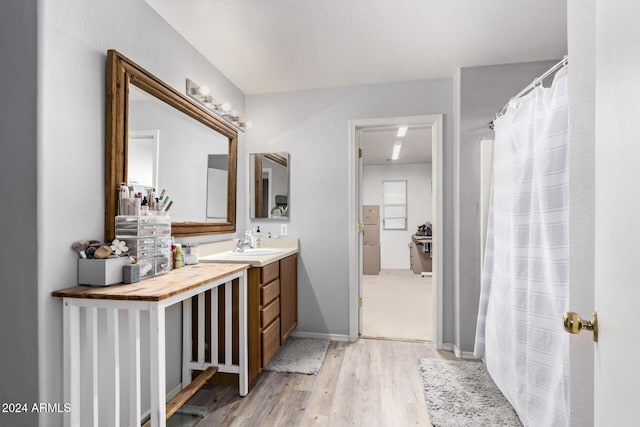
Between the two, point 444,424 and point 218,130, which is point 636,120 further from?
point 218,130

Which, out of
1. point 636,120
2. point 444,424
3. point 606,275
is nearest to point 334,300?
point 444,424

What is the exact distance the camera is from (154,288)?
1464 millimetres

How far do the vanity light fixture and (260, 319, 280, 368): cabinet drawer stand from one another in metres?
1.72

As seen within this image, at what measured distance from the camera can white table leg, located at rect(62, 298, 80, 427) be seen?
1.35 metres

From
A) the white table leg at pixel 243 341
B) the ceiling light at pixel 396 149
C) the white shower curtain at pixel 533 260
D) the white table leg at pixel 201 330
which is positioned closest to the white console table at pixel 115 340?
the white table leg at pixel 243 341

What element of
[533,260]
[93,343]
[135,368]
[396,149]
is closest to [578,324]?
[533,260]

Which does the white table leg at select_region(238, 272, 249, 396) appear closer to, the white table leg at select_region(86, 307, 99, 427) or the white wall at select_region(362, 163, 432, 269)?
the white table leg at select_region(86, 307, 99, 427)

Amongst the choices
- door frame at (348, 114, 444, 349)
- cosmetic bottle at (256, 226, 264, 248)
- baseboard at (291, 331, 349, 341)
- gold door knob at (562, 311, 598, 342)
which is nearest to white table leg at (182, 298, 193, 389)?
cosmetic bottle at (256, 226, 264, 248)

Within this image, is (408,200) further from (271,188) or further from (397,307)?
(271,188)

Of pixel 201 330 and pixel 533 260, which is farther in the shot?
pixel 201 330

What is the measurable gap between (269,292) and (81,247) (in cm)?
127

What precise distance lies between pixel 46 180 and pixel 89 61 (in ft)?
2.00

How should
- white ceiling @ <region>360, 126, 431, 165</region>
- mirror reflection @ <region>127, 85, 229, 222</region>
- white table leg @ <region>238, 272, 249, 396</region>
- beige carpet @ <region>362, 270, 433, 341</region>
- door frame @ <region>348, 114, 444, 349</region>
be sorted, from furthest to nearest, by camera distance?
1. white ceiling @ <region>360, 126, 431, 165</region>
2. beige carpet @ <region>362, 270, 433, 341</region>
3. door frame @ <region>348, 114, 444, 349</region>
4. white table leg @ <region>238, 272, 249, 396</region>
5. mirror reflection @ <region>127, 85, 229, 222</region>
